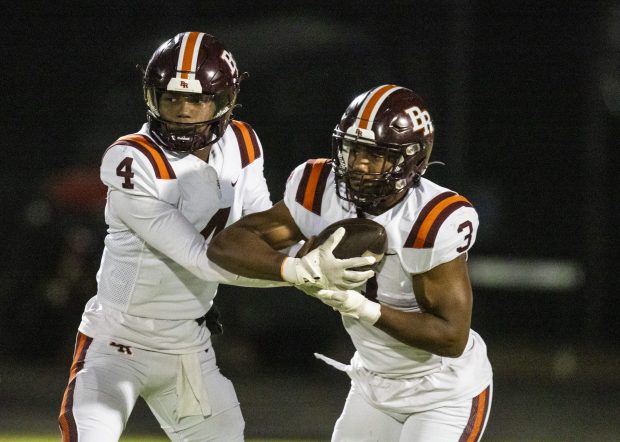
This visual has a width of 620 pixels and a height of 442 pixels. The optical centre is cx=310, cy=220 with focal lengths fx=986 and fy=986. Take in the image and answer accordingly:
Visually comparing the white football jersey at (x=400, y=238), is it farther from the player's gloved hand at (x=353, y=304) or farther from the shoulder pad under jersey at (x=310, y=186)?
the player's gloved hand at (x=353, y=304)

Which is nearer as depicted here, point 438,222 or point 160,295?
point 438,222

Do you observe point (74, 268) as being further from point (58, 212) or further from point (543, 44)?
point (543, 44)

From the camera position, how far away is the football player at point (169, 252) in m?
2.65

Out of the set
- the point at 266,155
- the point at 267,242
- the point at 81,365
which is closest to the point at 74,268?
the point at 266,155

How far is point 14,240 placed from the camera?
5.42 m

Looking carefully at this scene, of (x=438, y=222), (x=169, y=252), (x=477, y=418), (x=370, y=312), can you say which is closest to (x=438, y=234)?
(x=438, y=222)

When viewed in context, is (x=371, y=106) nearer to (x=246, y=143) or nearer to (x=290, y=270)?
(x=290, y=270)

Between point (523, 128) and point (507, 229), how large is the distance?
57 cm

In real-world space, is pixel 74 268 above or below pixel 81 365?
below

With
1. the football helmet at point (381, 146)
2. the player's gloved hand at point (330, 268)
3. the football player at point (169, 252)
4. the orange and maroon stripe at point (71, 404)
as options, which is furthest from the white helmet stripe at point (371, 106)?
the orange and maroon stripe at point (71, 404)

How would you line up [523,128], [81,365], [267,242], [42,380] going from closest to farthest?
1. [267,242]
2. [81,365]
3. [42,380]
4. [523,128]

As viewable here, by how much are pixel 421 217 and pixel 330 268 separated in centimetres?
27

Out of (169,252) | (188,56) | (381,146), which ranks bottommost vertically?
(169,252)

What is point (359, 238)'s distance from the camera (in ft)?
7.39
